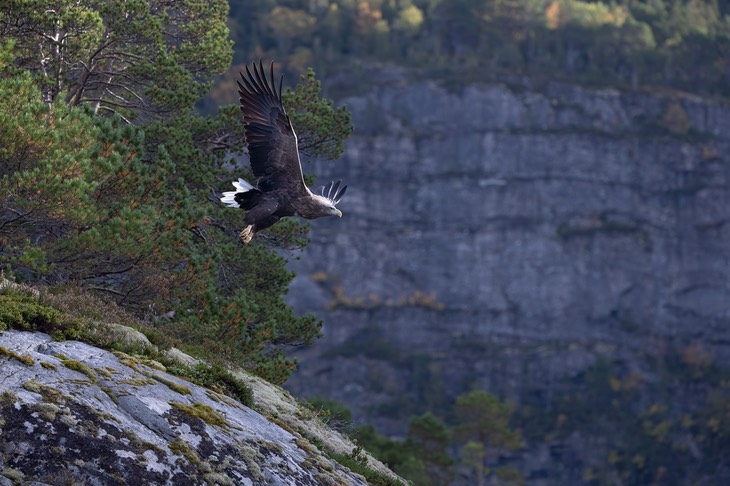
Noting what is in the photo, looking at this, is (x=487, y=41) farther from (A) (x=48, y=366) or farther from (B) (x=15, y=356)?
(B) (x=15, y=356)

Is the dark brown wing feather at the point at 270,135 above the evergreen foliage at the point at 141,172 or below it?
above

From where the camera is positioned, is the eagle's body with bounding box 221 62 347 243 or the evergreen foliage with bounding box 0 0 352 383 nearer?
the eagle's body with bounding box 221 62 347 243

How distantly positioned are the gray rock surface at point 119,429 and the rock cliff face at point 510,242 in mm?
88650

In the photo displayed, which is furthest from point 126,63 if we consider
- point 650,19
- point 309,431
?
point 650,19

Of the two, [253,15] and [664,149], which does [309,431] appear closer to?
[664,149]

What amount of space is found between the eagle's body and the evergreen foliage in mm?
2282

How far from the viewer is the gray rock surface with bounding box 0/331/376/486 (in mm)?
13617

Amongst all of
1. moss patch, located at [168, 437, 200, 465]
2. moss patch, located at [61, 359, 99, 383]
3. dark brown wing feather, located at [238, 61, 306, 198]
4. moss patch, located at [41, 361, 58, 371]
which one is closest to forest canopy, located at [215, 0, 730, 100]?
dark brown wing feather, located at [238, 61, 306, 198]

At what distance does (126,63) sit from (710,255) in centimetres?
9493

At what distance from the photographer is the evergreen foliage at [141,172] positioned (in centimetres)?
1972

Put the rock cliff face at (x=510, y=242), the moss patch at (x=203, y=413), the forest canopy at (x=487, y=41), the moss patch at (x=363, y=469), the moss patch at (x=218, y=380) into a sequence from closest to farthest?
1. the moss patch at (x=203, y=413)
2. the moss patch at (x=218, y=380)
3. the moss patch at (x=363, y=469)
4. the rock cliff face at (x=510, y=242)
5. the forest canopy at (x=487, y=41)

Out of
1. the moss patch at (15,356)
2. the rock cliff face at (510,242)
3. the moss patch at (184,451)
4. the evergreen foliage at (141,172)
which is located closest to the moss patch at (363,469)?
the evergreen foliage at (141,172)

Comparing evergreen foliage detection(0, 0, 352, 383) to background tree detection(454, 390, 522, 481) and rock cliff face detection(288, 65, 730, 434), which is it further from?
rock cliff face detection(288, 65, 730, 434)

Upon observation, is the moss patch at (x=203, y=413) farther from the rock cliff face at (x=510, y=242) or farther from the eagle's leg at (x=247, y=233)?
the rock cliff face at (x=510, y=242)
